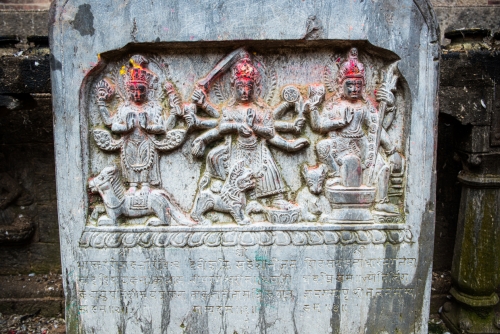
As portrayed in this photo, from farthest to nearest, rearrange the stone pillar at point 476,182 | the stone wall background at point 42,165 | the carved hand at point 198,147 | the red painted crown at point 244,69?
the stone wall background at point 42,165, the stone pillar at point 476,182, the carved hand at point 198,147, the red painted crown at point 244,69

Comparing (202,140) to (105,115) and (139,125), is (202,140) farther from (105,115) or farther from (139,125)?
(105,115)

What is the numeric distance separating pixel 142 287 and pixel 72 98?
145cm

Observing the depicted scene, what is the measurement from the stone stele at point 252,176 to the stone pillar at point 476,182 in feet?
2.44

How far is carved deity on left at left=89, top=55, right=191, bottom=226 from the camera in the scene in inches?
125

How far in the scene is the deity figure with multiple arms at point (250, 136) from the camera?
3164 mm

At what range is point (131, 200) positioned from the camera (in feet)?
10.7

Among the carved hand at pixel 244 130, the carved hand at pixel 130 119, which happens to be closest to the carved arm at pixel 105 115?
the carved hand at pixel 130 119

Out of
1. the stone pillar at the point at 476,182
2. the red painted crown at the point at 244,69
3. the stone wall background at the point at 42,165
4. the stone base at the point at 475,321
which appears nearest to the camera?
the red painted crown at the point at 244,69

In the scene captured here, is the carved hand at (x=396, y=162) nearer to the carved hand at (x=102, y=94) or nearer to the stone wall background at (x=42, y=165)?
the stone wall background at (x=42, y=165)

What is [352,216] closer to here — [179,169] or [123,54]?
[179,169]

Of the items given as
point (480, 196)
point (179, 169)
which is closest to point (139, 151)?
point (179, 169)

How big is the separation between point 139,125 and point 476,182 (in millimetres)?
2860

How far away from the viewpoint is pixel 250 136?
3.23 meters

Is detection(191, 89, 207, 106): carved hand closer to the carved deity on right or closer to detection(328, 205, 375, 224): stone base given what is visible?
the carved deity on right
